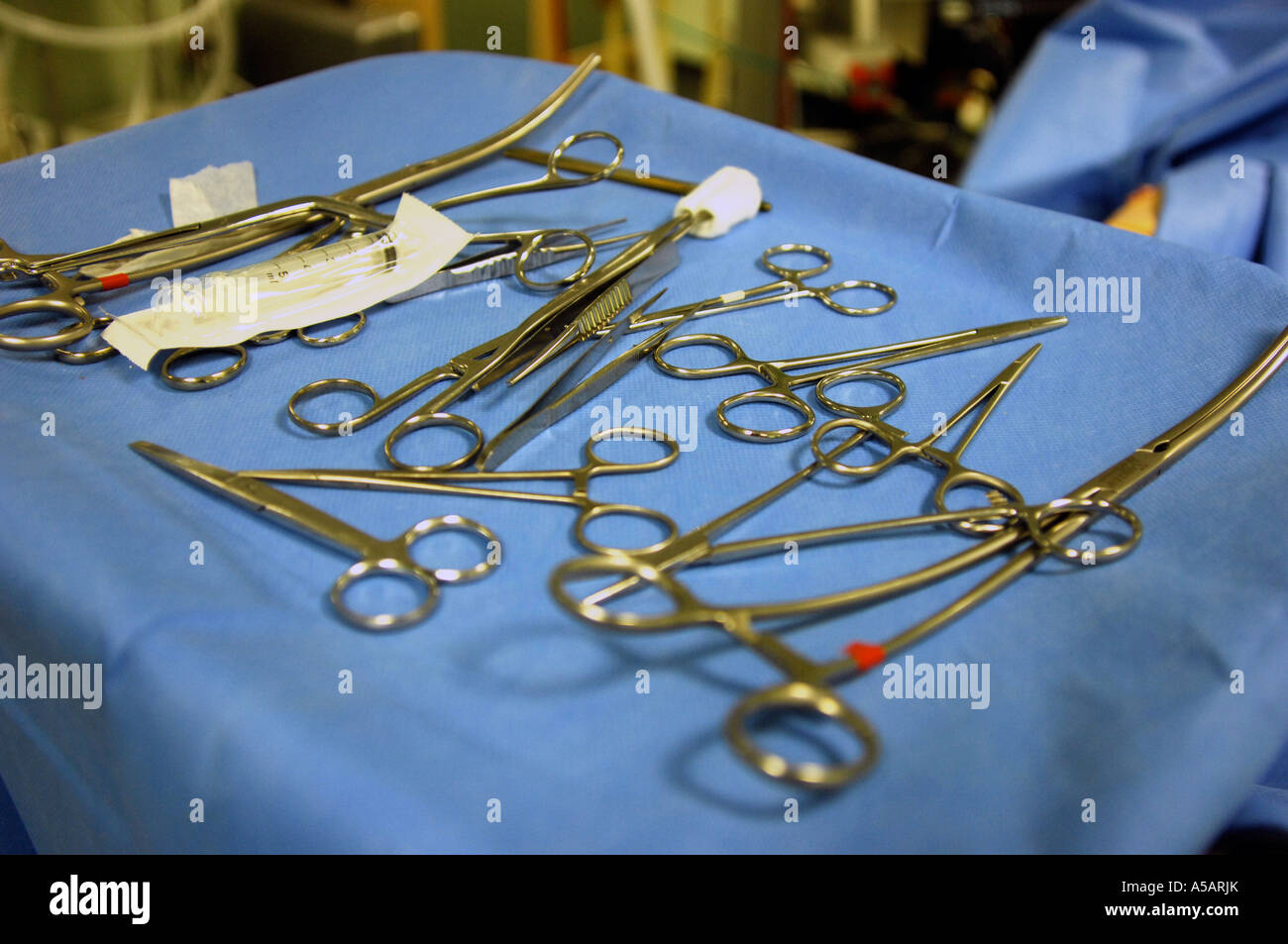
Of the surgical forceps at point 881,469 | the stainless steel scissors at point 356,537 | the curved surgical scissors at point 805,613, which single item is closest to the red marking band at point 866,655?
the curved surgical scissors at point 805,613

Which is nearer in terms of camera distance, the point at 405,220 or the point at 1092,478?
the point at 1092,478

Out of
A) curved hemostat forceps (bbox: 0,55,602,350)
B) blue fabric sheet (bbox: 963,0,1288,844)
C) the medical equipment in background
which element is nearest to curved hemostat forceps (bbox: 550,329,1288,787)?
curved hemostat forceps (bbox: 0,55,602,350)

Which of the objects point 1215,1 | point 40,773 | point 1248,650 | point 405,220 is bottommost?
point 40,773

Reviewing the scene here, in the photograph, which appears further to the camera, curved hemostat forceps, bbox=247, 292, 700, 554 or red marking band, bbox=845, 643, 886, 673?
curved hemostat forceps, bbox=247, 292, 700, 554

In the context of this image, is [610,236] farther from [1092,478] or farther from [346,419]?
[1092,478]

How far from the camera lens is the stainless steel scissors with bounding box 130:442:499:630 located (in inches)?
23.1

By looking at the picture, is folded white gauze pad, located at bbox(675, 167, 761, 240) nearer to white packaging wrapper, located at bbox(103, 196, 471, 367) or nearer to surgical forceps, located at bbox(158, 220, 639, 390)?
surgical forceps, located at bbox(158, 220, 639, 390)

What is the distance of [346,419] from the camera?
2.46ft

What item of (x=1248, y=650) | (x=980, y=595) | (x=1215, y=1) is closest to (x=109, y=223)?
(x=980, y=595)

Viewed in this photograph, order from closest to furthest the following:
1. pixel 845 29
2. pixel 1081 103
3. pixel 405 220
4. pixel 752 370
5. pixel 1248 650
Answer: pixel 1248 650
pixel 752 370
pixel 405 220
pixel 1081 103
pixel 845 29

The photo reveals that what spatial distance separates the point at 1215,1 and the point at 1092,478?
3.53ft

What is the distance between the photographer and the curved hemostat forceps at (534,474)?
66 centimetres

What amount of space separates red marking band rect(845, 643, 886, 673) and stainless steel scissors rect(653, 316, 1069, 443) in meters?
0.23

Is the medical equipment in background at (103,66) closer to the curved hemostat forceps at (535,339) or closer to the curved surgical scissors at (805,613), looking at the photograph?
the curved hemostat forceps at (535,339)
